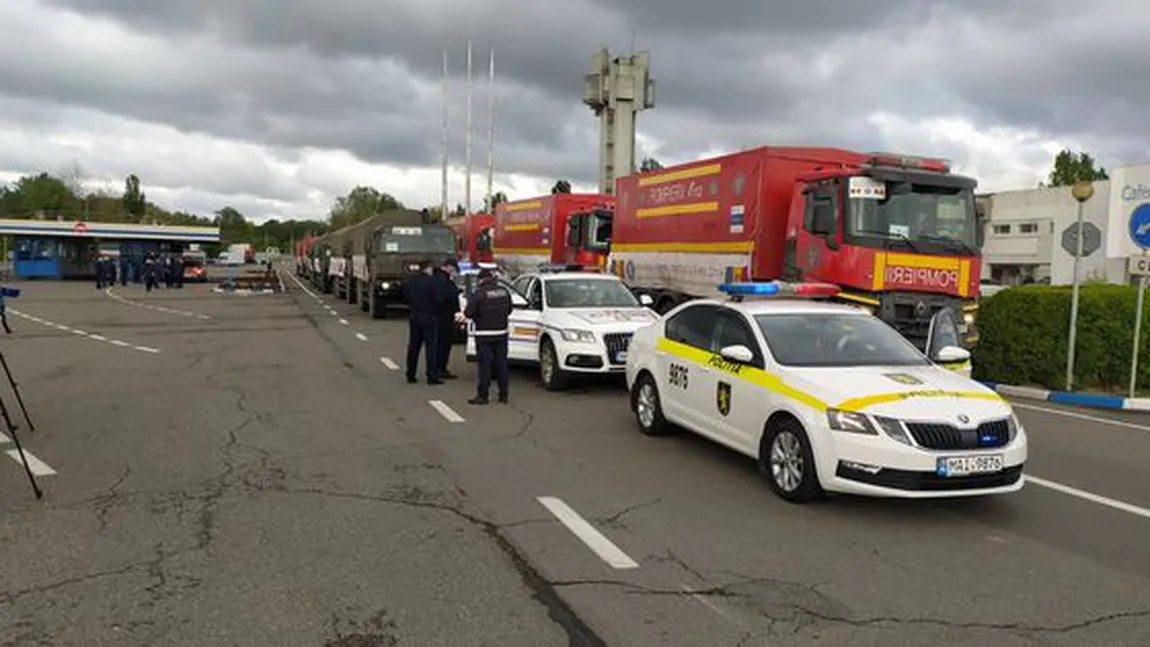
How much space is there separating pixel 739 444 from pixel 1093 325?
8.74 metres

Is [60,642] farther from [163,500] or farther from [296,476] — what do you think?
[296,476]

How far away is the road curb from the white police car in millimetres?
5449

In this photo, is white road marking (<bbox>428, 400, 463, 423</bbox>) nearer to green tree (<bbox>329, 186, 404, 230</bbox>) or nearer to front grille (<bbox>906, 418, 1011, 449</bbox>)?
front grille (<bbox>906, 418, 1011, 449</bbox>)

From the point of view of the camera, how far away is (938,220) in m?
12.2

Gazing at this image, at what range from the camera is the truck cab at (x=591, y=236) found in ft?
70.3

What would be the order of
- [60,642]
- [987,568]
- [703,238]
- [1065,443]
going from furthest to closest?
[703,238]
[1065,443]
[987,568]
[60,642]

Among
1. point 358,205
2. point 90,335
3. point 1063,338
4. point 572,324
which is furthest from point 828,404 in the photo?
point 358,205

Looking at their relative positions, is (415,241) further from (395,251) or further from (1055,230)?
(1055,230)

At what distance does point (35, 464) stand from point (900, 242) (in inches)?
383

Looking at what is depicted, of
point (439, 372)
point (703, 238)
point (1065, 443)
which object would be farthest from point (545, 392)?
point (1065, 443)

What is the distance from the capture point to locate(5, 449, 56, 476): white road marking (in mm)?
7175

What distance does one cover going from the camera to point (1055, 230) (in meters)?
59.5

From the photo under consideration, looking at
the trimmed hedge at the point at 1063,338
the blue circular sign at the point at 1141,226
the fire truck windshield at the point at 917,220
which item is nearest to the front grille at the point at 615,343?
the fire truck windshield at the point at 917,220

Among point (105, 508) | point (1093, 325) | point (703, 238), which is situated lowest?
point (105, 508)
